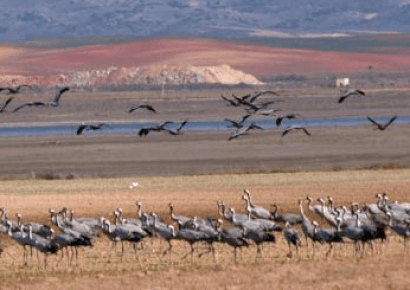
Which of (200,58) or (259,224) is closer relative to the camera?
(259,224)

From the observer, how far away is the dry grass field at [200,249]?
763 inches

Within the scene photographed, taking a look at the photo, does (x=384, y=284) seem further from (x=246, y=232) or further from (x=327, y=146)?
(x=327, y=146)

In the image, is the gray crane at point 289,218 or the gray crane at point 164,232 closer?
the gray crane at point 164,232

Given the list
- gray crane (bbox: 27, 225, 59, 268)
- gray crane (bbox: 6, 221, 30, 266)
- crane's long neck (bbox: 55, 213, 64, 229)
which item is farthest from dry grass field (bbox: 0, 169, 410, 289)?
crane's long neck (bbox: 55, 213, 64, 229)

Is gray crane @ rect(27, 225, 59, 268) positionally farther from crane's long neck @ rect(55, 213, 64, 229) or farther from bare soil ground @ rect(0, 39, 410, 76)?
bare soil ground @ rect(0, 39, 410, 76)

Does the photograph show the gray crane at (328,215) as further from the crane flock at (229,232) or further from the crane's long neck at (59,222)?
the crane's long neck at (59,222)

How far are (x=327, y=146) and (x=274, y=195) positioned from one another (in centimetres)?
1658

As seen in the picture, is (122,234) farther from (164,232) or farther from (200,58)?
(200,58)

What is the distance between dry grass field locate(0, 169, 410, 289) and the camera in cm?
1939

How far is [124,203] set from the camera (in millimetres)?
30578

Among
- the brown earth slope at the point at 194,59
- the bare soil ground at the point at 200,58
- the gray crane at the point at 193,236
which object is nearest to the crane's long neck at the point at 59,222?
the gray crane at the point at 193,236

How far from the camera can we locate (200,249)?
77.4ft

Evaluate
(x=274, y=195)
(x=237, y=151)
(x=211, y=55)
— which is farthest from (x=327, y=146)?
(x=211, y=55)

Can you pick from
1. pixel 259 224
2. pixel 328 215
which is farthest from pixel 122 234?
pixel 328 215
